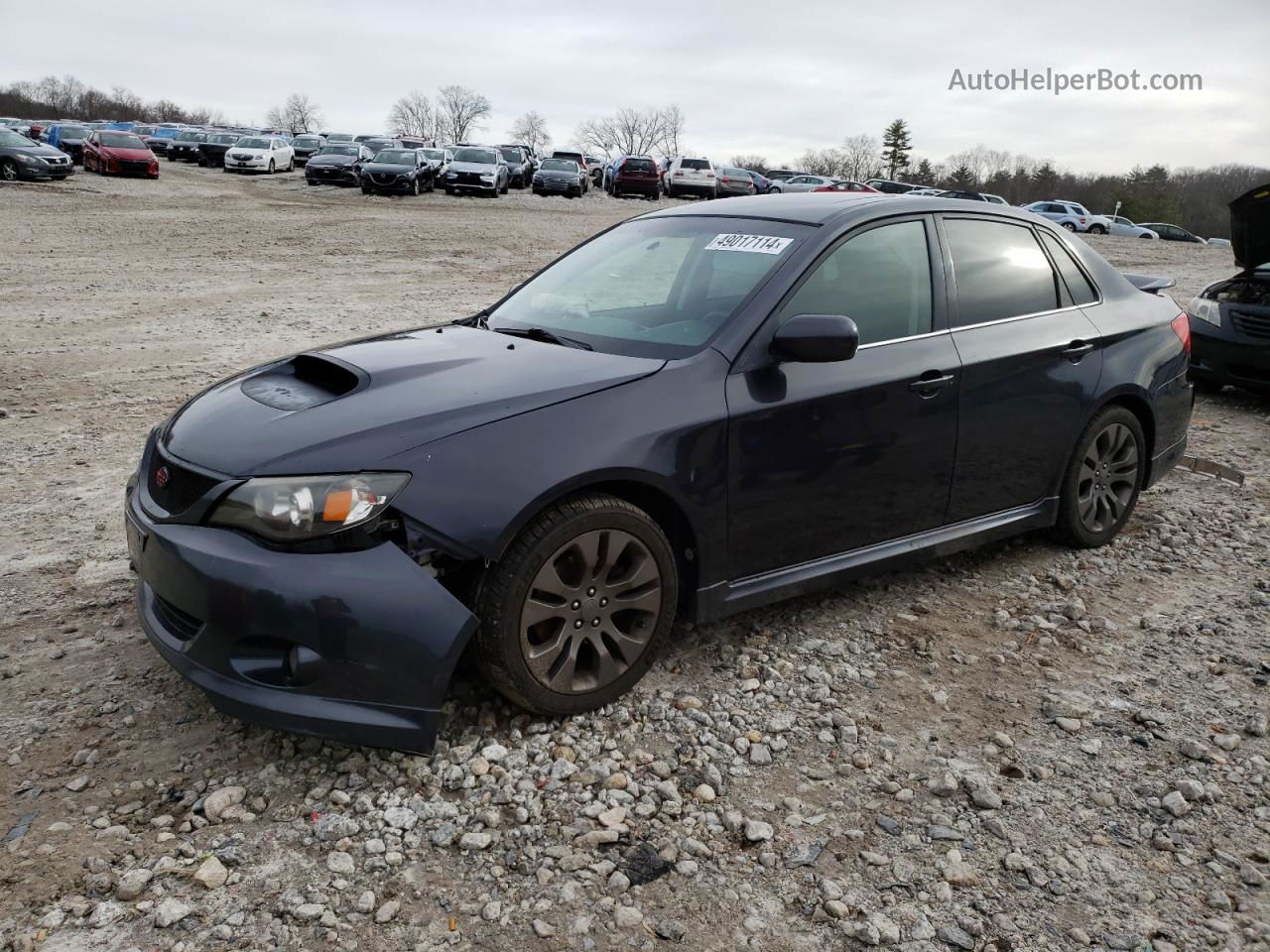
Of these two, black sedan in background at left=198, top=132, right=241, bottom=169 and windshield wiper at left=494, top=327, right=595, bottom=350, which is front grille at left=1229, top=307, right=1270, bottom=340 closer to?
windshield wiper at left=494, top=327, right=595, bottom=350

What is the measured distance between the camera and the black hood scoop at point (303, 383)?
332 cm

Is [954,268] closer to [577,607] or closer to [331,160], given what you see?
[577,607]

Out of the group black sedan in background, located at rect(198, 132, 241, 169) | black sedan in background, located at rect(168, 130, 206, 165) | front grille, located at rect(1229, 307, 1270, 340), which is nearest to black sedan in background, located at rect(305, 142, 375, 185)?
black sedan in background, located at rect(198, 132, 241, 169)

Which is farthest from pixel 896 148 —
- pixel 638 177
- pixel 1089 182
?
pixel 638 177

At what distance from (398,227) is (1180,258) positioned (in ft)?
66.7

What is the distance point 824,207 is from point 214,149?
44.5 meters

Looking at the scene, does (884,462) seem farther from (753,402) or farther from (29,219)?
(29,219)

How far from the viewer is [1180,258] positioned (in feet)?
89.0

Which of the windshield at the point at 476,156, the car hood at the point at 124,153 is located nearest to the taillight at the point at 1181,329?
the windshield at the point at 476,156

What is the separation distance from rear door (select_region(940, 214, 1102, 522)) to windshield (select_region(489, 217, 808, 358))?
895mm

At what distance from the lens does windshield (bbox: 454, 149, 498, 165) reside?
32434 mm

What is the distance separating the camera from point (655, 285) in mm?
4211

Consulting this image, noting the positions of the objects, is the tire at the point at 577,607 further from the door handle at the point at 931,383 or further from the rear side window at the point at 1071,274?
the rear side window at the point at 1071,274

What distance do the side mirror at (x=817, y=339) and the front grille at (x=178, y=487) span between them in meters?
1.88
